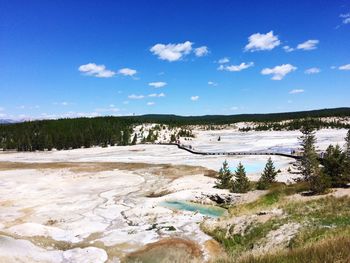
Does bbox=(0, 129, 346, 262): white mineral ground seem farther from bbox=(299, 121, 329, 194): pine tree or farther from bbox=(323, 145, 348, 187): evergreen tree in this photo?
bbox=(323, 145, 348, 187): evergreen tree

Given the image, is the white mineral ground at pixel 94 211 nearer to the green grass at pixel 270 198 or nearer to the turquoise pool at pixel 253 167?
the green grass at pixel 270 198

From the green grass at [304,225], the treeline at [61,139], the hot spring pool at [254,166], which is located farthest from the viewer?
the treeline at [61,139]

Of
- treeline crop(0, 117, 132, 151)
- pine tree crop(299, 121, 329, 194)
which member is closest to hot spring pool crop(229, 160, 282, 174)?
pine tree crop(299, 121, 329, 194)

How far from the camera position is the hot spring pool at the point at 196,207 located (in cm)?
3002

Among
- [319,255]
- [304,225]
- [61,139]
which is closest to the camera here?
[319,255]

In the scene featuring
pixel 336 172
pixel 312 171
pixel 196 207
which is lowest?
pixel 196 207

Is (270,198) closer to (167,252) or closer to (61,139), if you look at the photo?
(167,252)

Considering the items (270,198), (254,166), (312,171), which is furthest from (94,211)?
(254,166)

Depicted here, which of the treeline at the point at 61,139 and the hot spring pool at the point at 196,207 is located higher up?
the treeline at the point at 61,139

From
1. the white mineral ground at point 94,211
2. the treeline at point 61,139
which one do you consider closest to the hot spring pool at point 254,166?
the white mineral ground at point 94,211

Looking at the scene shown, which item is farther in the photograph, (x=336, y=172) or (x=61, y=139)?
(x=61, y=139)

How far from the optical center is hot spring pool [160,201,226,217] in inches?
1182

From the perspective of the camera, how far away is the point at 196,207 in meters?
32.3

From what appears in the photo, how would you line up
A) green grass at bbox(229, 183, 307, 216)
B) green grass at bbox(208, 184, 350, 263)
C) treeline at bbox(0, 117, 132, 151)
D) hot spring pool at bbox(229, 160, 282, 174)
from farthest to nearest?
treeline at bbox(0, 117, 132, 151), hot spring pool at bbox(229, 160, 282, 174), green grass at bbox(229, 183, 307, 216), green grass at bbox(208, 184, 350, 263)
